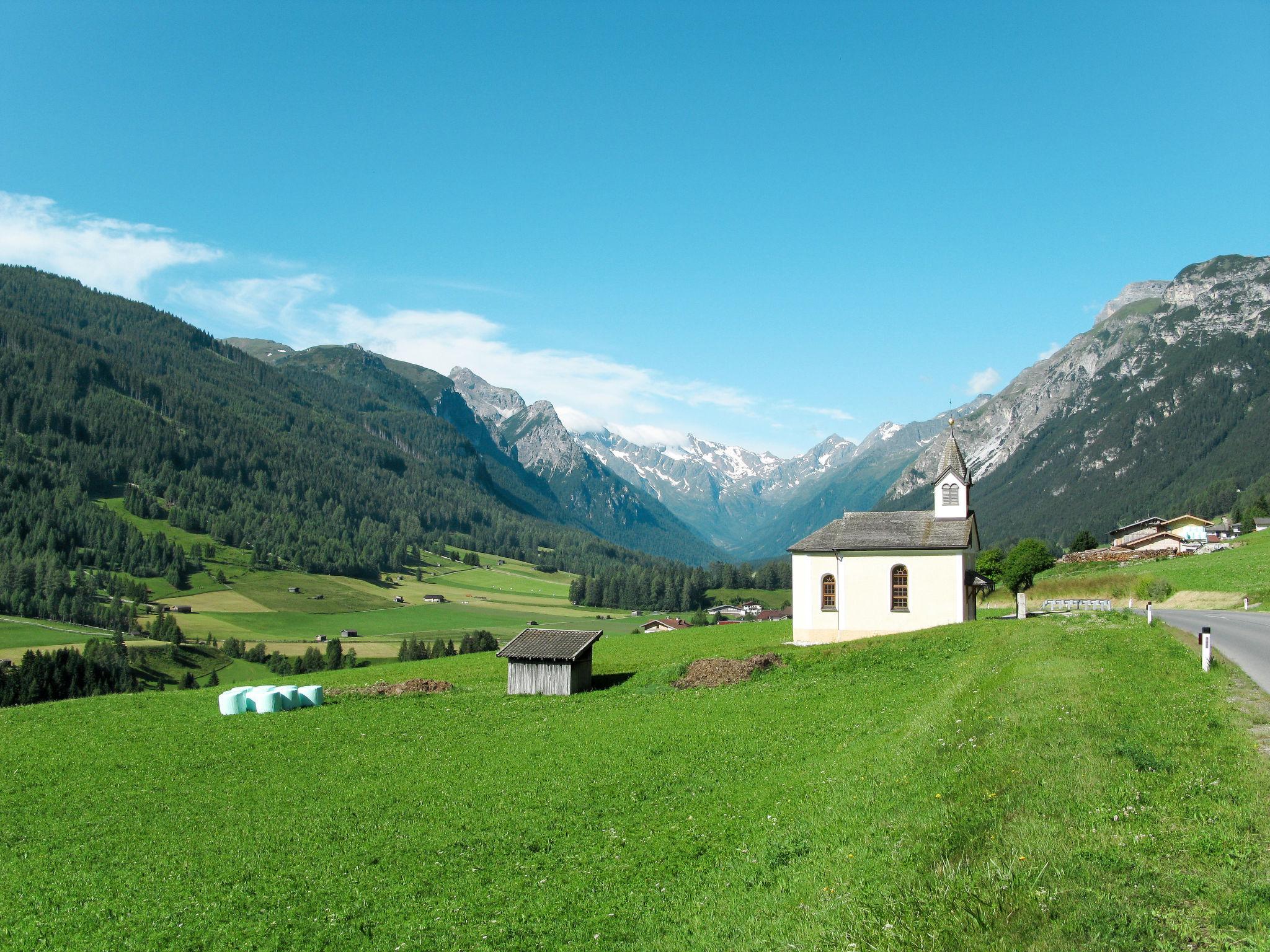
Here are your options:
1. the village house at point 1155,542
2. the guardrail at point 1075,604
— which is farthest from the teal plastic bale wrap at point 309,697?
the village house at point 1155,542

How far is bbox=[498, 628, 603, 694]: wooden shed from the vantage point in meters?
41.6

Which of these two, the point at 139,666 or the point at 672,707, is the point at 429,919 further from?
the point at 139,666

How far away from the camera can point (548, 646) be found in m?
42.7

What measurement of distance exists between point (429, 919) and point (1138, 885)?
1158 centimetres

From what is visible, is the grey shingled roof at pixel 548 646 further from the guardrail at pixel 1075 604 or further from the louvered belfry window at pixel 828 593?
the guardrail at pixel 1075 604

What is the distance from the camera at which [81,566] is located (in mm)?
195375

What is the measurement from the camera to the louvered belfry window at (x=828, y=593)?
5278cm

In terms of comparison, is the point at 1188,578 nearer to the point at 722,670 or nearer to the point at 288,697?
the point at 722,670

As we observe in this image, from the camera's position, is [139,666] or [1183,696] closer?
[1183,696]

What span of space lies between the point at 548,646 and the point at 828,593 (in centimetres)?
1992

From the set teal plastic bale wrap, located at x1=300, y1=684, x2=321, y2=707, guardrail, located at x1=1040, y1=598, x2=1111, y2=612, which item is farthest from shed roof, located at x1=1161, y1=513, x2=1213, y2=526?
teal plastic bale wrap, located at x1=300, y1=684, x2=321, y2=707

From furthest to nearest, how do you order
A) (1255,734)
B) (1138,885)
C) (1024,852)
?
(1255,734)
(1024,852)
(1138,885)

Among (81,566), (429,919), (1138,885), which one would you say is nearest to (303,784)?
(429,919)

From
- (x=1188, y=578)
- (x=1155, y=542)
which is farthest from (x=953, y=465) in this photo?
(x=1155, y=542)
